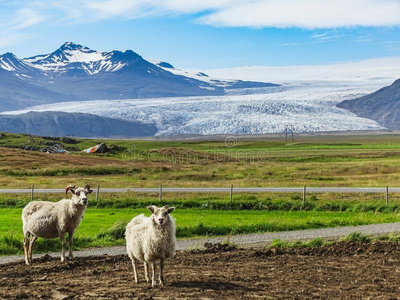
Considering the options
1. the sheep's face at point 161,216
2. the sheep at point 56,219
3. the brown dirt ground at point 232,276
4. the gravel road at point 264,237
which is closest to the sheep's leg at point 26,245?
the sheep at point 56,219

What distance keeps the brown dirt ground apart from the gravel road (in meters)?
2.26

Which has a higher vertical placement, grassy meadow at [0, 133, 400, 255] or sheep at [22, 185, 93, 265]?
sheep at [22, 185, 93, 265]

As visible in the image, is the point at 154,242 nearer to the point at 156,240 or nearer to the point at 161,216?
the point at 156,240

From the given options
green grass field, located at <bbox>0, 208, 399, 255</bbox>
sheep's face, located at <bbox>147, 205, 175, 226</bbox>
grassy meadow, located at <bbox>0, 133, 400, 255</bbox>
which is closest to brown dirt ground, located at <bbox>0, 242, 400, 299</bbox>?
sheep's face, located at <bbox>147, 205, 175, 226</bbox>

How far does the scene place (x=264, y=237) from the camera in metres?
25.5

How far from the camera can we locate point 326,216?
33.5 metres

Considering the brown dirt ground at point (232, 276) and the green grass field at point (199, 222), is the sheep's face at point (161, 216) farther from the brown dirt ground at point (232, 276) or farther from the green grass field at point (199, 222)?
the green grass field at point (199, 222)

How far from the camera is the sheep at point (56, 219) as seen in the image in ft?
61.3

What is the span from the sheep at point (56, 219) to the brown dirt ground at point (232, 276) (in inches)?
26.9

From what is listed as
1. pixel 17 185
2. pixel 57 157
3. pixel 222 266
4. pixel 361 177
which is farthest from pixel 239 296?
pixel 57 157

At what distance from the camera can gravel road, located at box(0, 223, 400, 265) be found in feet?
72.4

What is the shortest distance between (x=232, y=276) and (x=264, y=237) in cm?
1016

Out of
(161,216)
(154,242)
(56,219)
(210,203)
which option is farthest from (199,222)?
(161,216)

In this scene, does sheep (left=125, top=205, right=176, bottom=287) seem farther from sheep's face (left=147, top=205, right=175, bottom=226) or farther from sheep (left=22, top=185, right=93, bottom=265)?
sheep (left=22, top=185, right=93, bottom=265)
